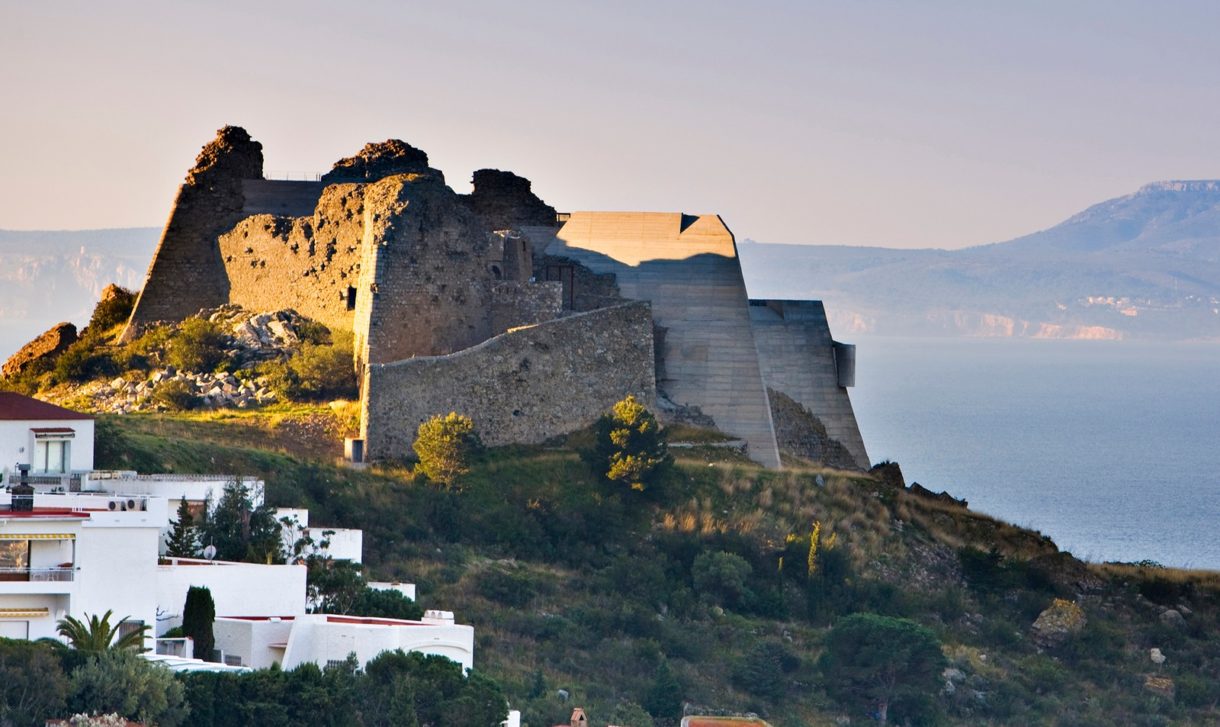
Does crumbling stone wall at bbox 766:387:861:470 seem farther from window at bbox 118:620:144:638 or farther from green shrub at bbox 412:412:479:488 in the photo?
window at bbox 118:620:144:638

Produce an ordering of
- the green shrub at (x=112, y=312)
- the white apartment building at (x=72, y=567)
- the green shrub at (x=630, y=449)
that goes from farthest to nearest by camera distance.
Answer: the green shrub at (x=112, y=312) < the green shrub at (x=630, y=449) < the white apartment building at (x=72, y=567)

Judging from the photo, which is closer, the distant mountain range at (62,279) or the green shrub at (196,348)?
the green shrub at (196,348)

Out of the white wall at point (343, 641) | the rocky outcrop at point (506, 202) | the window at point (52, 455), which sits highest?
the rocky outcrop at point (506, 202)

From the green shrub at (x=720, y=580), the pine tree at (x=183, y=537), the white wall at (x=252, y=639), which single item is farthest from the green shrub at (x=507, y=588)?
the white wall at (x=252, y=639)

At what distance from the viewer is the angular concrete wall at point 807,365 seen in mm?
53438

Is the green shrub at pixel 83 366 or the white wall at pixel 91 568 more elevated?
the green shrub at pixel 83 366

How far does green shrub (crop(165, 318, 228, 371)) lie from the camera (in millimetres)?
46531

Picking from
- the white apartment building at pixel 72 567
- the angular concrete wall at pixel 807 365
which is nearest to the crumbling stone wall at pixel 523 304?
the angular concrete wall at pixel 807 365

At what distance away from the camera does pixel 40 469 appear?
3659 centimetres

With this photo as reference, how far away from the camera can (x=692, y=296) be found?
165ft

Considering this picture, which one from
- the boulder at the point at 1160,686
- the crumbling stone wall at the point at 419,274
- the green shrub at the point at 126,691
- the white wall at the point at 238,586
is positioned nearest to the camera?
the green shrub at the point at 126,691

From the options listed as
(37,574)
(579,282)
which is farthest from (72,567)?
(579,282)

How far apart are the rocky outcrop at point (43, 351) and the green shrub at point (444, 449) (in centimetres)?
924

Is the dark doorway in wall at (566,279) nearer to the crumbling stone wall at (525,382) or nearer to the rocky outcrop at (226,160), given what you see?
the crumbling stone wall at (525,382)
